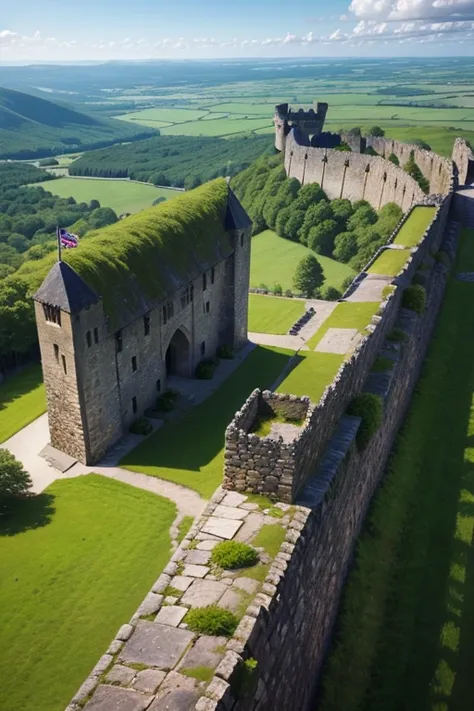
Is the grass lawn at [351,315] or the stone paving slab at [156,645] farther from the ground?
the stone paving slab at [156,645]

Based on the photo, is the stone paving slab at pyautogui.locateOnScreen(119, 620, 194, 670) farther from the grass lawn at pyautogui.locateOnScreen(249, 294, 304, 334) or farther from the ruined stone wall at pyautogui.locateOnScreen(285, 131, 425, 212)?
the ruined stone wall at pyautogui.locateOnScreen(285, 131, 425, 212)

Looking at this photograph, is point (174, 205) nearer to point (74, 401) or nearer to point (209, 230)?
point (209, 230)

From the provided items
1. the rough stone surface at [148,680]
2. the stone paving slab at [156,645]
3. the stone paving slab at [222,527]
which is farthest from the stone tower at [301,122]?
the rough stone surface at [148,680]

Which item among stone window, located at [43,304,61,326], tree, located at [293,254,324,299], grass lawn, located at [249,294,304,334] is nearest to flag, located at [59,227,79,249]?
stone window, located at [43,304,61,326]

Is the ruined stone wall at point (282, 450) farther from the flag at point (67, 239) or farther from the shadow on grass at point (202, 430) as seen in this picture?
the flag at point (67, 239)

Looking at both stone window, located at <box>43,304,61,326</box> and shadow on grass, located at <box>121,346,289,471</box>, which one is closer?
stone window, located at <box>43,304,61,326</box>

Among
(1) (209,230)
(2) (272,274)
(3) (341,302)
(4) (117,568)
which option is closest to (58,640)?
(4) (117,568)
